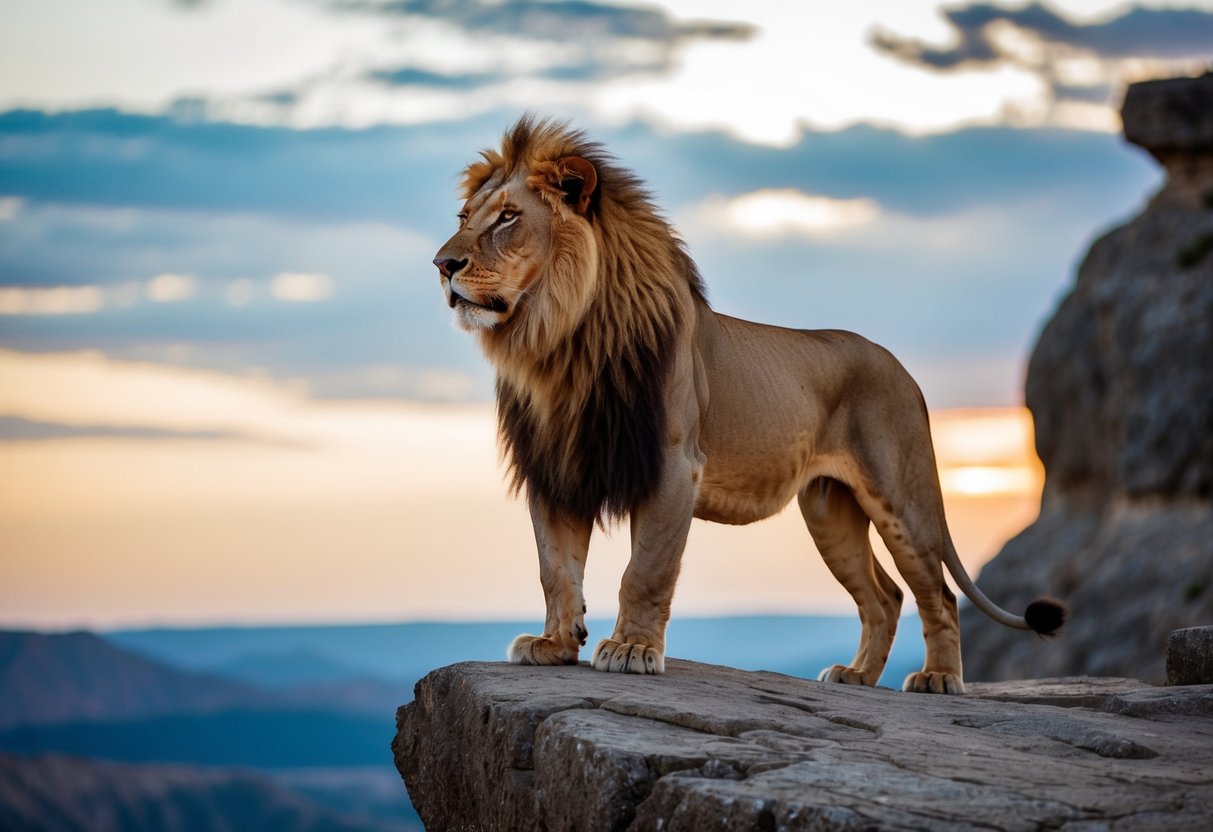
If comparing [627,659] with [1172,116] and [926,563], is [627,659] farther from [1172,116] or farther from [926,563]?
[1172,116]

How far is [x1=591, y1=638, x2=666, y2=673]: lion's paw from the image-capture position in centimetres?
551

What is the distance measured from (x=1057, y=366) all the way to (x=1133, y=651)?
38.0 feet

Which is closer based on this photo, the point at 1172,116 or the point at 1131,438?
the point at 1131,438

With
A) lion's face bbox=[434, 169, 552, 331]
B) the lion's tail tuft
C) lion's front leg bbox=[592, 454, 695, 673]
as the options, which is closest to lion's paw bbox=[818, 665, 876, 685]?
the lion's tail tuft

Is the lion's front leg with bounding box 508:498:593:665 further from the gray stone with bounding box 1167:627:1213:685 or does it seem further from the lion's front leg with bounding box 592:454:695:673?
the gray stone with bounding box 1167:627:1213:685

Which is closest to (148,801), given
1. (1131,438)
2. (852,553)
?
(1131,438)

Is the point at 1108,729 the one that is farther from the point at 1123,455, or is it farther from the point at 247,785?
the point at 247,785

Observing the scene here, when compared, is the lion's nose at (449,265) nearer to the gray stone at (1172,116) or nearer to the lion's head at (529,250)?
the lion's head at (529,250)

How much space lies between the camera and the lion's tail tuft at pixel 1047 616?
6.98 metres

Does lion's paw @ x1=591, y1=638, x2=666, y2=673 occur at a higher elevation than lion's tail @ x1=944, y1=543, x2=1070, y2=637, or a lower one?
lower

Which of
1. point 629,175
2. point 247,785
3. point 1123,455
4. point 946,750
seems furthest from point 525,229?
point 247,785

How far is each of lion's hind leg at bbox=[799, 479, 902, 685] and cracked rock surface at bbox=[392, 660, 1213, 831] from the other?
116 cm

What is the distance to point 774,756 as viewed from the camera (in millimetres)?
4008

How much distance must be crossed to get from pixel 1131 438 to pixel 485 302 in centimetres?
2630
